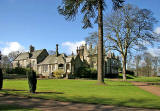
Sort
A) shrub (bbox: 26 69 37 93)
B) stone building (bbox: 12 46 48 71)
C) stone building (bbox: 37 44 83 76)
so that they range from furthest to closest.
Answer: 1. stone building (bbox: 12 46 48 71)
2. stone building (bbox: 37 44 83 76)
3. shrub (bbox: 26 69 37 93)

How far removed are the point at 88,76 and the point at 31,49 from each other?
26.1 meters

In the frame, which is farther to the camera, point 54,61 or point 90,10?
point 54,61

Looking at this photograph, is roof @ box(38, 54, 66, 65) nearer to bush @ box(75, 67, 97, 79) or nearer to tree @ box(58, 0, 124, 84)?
bush @ box(75, 67, 97, 79)

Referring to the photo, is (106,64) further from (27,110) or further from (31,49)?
(27,110)

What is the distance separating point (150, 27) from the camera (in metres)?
30.8

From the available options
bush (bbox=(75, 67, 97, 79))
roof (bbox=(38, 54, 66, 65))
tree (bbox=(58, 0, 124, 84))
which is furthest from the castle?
tree (bbox=(58, 0, 124, 84))

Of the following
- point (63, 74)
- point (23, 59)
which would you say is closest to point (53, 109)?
point (63, 74)

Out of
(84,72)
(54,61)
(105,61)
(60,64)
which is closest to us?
(84,72)

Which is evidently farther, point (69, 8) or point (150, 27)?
point (150, 27)

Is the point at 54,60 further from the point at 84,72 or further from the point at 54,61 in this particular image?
the point at 84,72

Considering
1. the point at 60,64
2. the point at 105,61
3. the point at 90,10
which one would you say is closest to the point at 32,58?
the point at 60,64

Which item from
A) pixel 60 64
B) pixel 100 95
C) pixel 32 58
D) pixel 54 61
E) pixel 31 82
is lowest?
pixel 100 95

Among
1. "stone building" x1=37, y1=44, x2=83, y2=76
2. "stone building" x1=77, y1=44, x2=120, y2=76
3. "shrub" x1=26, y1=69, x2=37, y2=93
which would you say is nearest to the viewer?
"shrub" x1=26, y1=69, x2=37, y2=93

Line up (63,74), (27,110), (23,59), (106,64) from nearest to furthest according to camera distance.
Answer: (27,110)
(63,74)
(23,59)
(106,64)
